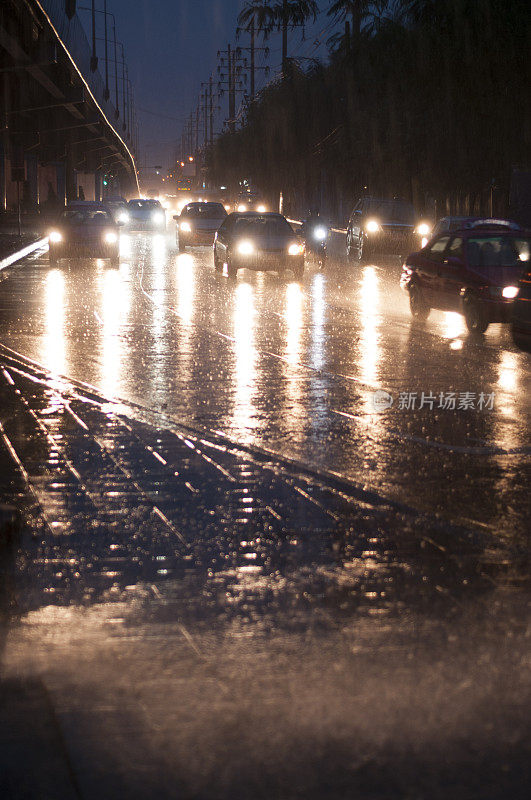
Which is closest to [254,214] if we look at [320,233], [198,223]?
[320,233]

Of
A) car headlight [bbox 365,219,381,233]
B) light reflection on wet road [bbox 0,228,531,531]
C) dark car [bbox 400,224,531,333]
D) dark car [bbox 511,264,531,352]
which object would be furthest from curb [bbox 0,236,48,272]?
dark car [bbox 511,264,531,352]

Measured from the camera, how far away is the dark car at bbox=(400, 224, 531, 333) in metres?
17.0

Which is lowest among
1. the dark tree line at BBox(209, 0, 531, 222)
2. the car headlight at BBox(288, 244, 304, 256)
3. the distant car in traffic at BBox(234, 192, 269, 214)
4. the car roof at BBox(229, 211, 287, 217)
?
the car headlight at BBox(288, 244, 304, 256)

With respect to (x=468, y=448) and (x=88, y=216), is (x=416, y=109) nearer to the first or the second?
(x=88, y=216)

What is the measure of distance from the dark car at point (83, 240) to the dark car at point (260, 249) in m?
4.91

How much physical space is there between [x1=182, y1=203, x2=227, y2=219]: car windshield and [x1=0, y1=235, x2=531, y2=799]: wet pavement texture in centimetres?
3152

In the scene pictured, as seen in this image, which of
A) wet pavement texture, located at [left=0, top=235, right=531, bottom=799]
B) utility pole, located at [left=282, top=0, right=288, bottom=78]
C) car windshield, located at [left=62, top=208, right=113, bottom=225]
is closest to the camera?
wet pavement texture, located at [left=0, top=235, right=531, bottom=799]

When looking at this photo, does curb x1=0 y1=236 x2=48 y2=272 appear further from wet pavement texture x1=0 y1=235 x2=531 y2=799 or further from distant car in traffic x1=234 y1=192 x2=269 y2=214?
distant car in traffic x1=234 y1=192 x2=269 y2=214

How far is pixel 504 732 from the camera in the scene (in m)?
3.96

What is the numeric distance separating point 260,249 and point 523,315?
15630 mm

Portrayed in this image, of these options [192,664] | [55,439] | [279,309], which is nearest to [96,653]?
[192,664]

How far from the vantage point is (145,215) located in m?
66.8

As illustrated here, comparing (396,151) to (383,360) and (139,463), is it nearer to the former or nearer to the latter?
(383,360)

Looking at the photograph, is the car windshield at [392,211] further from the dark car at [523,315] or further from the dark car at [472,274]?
the dark car at [523,315]
